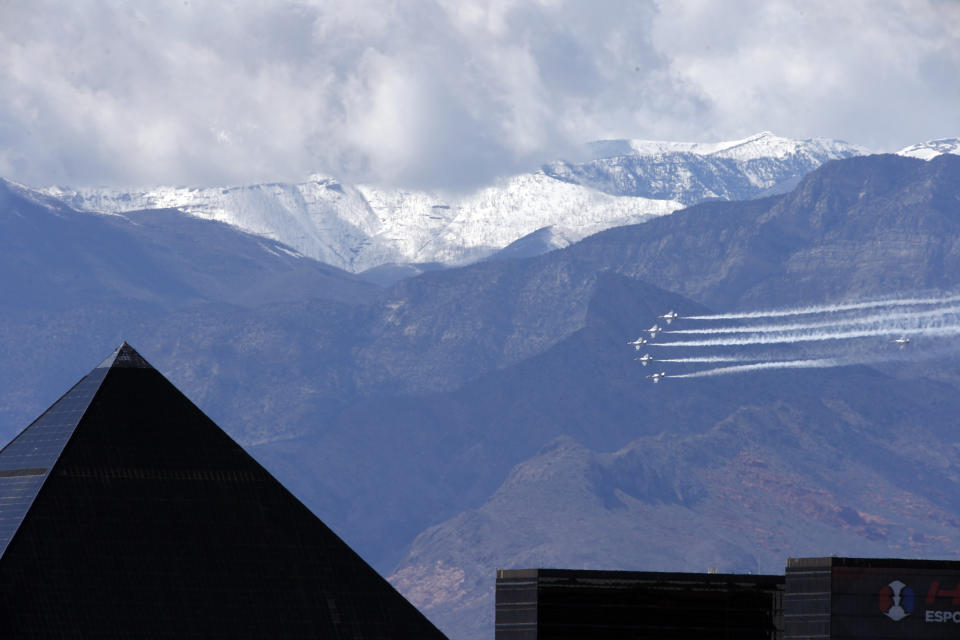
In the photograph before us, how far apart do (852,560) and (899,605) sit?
20.5ft

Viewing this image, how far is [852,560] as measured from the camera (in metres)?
199

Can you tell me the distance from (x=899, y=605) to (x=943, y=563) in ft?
18.5

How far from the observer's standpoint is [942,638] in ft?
653

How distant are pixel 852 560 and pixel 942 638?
1101cm

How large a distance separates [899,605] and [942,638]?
4893mm

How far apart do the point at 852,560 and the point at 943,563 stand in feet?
28.2

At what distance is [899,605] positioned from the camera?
19988cm

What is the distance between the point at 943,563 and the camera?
200 metres
